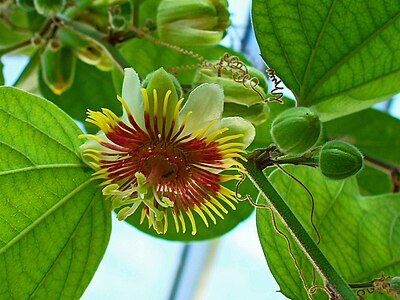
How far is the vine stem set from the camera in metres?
0.56

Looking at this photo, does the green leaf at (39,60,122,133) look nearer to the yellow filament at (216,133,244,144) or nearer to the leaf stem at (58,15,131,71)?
the leaf stem at (58,15,131,71)

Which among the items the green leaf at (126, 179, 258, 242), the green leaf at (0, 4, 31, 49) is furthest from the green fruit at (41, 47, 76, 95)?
the green leaf at (126, 179, 258, 242)

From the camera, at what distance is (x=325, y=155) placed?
0.58 metres

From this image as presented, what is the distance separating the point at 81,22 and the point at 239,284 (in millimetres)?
2096

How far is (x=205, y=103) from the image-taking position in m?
0.61

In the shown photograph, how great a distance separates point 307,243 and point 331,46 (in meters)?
0.21

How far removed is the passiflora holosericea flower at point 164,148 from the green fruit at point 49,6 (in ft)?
1.00

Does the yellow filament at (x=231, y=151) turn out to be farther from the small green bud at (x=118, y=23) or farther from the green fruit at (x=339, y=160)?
the small green bud at (x=118, y=23)

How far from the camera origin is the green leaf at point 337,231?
70 centimetres

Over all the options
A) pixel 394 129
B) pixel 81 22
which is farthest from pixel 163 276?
pixel 81 22

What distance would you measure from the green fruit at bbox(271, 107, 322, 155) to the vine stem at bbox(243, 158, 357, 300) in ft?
0.13

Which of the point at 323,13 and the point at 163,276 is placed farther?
the point at 163,276

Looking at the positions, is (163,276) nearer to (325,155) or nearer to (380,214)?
(380,214)

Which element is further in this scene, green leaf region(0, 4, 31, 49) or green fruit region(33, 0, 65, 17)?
green leaf region(0, 4, 31, 49)
